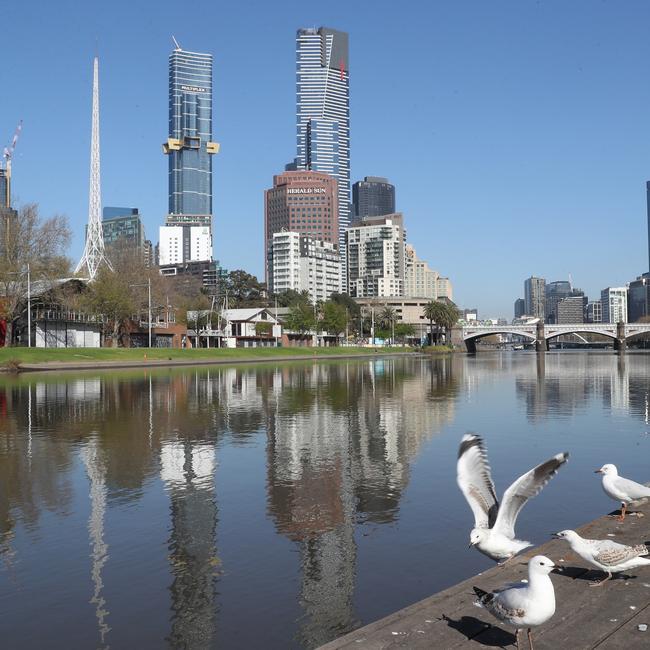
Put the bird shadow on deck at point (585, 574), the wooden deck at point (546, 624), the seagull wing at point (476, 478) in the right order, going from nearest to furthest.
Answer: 1. the wooden deck at point (546, 624)
2. the seagull wing at point (476, 478)
3. the bird shadow on deck at point (585, 574)

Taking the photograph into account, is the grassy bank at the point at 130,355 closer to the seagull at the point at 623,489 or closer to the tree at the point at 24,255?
the tree at the point at 24,255

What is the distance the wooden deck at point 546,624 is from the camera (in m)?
6.50

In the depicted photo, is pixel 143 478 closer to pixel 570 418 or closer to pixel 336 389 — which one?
pixel 570 418

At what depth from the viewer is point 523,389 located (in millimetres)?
46906

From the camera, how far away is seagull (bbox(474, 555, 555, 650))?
20.4 feet

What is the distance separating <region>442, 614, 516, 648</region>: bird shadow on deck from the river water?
1.86 m

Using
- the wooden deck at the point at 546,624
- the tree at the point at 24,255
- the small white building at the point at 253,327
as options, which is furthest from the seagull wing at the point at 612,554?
the small white building at the point at 253,327

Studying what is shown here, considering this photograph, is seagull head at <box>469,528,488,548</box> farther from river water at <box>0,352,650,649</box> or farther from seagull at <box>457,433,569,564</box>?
river water at <box>0,352,650,649</box>

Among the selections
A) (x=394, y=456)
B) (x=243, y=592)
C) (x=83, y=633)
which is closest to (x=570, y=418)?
(x=394, y=456)

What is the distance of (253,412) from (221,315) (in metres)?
116

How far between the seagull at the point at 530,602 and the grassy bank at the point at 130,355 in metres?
66.4

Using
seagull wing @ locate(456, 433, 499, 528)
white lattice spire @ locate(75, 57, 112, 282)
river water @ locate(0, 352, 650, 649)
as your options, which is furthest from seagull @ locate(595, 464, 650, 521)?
white lattice spire @ locate(75, 57, 112, 282)

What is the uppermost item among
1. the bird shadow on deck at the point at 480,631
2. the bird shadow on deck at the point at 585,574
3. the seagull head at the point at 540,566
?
the seagull head at the point at 540,566

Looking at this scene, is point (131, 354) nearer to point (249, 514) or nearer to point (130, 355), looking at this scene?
point (130, 355)
